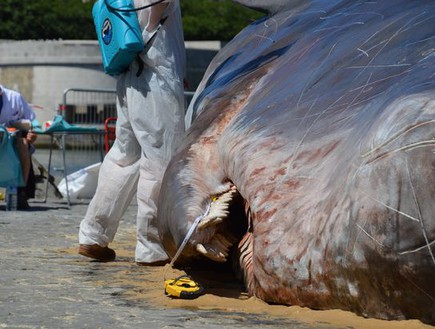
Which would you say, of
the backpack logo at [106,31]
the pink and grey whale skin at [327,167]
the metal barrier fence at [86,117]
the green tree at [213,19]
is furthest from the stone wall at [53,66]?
the pink and grey whale skin at [327,167]

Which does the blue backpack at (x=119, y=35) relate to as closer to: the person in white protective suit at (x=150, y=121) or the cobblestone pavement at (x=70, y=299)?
the person in white protective suit at (x=150, y=121)

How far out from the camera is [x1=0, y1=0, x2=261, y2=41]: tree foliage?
30.9m

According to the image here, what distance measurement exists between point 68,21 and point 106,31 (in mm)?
25279

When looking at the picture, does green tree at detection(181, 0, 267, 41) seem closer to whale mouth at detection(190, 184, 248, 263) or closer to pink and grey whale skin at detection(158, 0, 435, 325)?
pink and grey whale skin at detection(158, 0, 435, 325)

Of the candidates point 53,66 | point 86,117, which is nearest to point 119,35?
point 86,117

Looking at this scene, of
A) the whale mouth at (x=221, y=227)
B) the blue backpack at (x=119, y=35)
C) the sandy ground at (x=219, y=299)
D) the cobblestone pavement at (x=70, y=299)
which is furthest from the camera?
the blue backpack at (x=119, y=35)

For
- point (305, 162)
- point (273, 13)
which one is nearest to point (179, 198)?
point (305, 162)

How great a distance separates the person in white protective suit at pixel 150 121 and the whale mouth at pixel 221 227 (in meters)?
1.05

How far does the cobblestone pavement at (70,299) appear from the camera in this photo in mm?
4551

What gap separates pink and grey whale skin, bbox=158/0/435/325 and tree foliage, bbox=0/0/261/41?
24783mm

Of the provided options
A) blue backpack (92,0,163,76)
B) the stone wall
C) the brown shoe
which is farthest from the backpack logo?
the stone wall

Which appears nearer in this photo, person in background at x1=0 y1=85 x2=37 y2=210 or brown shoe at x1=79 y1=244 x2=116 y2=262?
brown shoe at x1=79 y1=244 x2=116 y2=262

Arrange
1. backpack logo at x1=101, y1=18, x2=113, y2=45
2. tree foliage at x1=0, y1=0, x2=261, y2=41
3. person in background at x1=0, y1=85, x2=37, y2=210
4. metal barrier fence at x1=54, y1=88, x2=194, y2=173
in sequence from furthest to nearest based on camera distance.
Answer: tree foliage at x1=0, y1=0, x2=261, y2=41
metal barrier fence at x1=54, y1=88, x2=194, y2=173
person in background at x1=0, y1=85, x2=37, y2=210
backpack logo at x1=101, y1=18, x2=113, y2=45

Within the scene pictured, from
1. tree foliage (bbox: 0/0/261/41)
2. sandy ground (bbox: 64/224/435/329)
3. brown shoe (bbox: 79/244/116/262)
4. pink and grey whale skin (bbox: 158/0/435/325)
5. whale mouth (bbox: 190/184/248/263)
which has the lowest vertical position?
tree foliage (bbox: 0/0/261/41)
